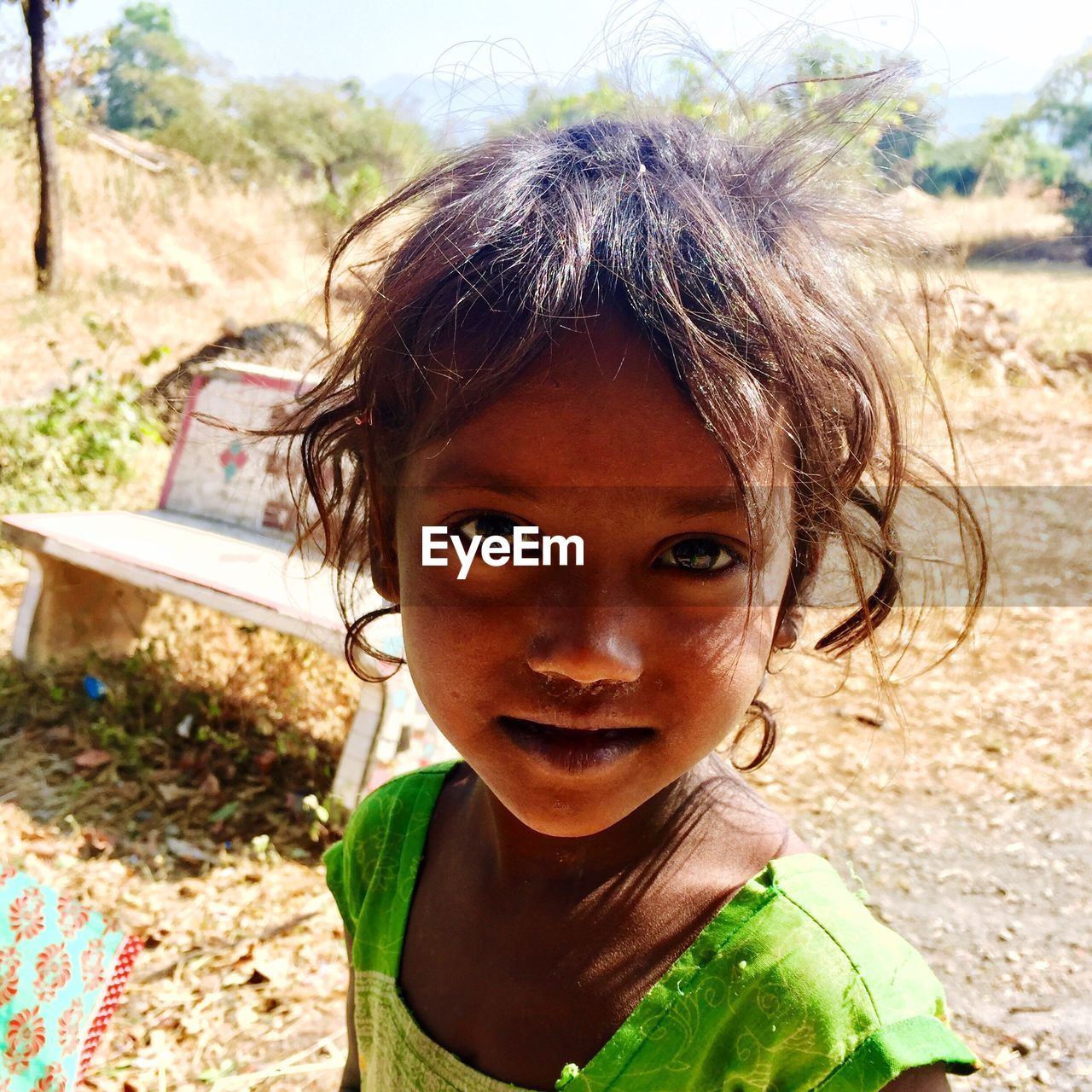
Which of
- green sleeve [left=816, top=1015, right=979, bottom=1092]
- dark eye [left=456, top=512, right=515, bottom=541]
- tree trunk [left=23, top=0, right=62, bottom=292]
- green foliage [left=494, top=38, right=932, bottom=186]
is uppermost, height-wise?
tree trunk [left=23, top=0, right=62, bottom=292]

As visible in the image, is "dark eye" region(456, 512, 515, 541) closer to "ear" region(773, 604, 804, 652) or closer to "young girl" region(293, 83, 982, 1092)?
"young girl" region(293, 83, 982, 1092)

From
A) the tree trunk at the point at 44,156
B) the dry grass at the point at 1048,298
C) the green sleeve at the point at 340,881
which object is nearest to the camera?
the green sleeve at the point at 340,881

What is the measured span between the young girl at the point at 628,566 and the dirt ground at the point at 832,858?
Result: 116cm

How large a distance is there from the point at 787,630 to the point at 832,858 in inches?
82.4

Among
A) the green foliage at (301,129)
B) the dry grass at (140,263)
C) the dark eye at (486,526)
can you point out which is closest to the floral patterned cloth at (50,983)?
the dark eye at (486,526)

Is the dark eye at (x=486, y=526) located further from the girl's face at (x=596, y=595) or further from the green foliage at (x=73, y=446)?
the green foliage at (x=73, y=446)

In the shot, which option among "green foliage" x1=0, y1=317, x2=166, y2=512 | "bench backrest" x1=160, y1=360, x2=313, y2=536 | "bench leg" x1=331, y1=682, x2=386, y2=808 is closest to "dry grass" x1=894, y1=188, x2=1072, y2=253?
"bench backrest" x1=160, y1=360, x2=313, y2=536

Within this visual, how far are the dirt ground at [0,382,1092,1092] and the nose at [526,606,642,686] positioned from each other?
1.40m

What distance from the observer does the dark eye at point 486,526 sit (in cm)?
100

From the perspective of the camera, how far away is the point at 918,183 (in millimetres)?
1671

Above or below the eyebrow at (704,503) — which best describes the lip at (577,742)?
below

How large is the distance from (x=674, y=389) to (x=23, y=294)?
10392 millimetres

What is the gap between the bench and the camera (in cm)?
300

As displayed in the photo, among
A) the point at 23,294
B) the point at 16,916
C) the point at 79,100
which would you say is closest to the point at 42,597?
the point at 16,916
